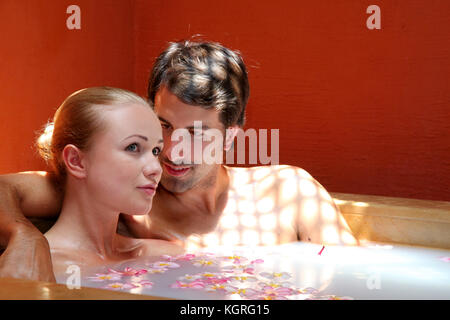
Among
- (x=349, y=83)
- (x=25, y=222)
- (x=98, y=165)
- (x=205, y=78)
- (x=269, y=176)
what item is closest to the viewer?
(x=25, y=222)

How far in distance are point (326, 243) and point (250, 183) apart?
0.39m

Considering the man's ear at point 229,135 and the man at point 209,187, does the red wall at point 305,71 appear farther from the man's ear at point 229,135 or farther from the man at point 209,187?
the man's ear at point 229,135

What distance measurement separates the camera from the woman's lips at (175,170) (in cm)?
256

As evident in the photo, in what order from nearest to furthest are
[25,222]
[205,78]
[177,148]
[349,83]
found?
[25,222] → [177,148] → [205,78] → [349,83]

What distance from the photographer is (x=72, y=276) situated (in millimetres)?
2146

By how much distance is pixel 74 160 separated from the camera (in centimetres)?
219

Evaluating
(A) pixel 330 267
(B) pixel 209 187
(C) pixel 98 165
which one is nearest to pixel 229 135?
(B) pixel 209 187

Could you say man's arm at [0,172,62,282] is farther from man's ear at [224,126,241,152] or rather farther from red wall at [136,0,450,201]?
red wall at [136,0,450,201]

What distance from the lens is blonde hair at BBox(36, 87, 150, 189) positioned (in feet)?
7.04

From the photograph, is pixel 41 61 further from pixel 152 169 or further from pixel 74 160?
pixel 152 169

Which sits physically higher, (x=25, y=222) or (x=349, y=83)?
(x=349, y=83)

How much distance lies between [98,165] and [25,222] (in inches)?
9.9

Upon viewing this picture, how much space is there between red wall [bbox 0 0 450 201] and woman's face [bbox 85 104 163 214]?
4.71 feet

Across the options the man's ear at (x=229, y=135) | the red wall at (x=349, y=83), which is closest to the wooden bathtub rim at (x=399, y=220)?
the man's ear at (x=229, y=135)
